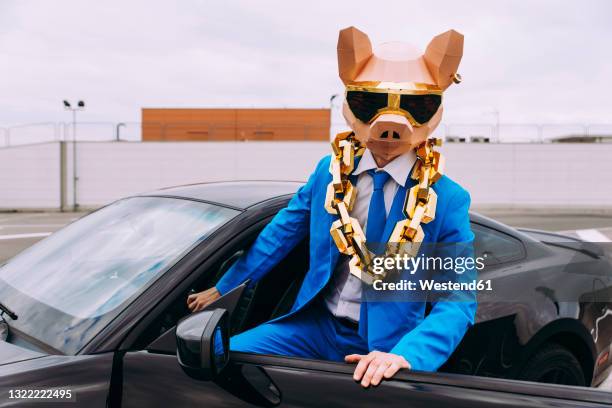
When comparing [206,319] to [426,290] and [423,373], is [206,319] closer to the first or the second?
[423,373]

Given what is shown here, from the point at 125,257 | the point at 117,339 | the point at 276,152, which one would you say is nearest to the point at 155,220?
the point at 125,257

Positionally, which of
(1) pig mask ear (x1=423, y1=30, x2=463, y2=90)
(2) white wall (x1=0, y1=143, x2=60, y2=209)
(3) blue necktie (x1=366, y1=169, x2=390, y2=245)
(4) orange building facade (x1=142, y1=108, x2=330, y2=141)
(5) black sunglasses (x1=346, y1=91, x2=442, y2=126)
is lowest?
(2) white wall (x1=0, y1=143, x2=60, y2=209)

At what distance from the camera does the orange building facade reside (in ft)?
79.0

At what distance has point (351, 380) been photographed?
1.36 m

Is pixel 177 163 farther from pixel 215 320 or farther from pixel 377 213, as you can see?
pixel 215 320

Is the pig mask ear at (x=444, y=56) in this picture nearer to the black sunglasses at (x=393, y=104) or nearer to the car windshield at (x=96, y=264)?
the black sunglasses at (x=393, y=104)

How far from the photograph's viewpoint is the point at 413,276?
171 centimetres

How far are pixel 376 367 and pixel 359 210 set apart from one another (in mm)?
Result: 599

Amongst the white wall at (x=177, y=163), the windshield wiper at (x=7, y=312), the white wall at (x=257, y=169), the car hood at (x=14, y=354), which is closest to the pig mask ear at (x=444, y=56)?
the car hood at (x=14, y=354)

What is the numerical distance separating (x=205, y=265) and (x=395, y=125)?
749 mm

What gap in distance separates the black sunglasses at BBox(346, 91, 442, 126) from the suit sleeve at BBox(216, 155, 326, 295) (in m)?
0.27

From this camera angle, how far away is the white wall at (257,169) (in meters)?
23.2

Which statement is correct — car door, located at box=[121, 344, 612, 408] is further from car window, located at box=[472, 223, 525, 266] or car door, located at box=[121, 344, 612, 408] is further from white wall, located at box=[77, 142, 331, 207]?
white wall, located at box=[77, 142, 331, 207]

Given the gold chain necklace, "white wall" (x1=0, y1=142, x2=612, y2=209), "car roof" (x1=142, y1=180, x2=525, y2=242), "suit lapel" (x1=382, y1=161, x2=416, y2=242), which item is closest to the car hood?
"car roof" (x1=142, y1=180, x2=525, y2=242)
